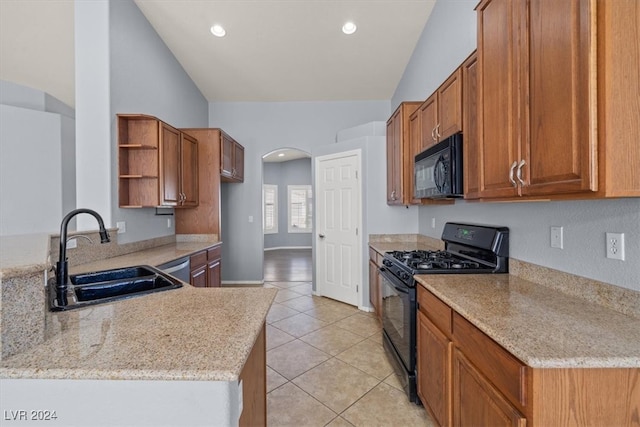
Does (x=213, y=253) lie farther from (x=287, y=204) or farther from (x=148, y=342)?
(x=287, y=204)

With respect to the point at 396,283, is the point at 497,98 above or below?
above

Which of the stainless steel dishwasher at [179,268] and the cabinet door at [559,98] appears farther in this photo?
the stainless steel dishwasher at [179,268]

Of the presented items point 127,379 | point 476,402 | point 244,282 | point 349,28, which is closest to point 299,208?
point 244,282

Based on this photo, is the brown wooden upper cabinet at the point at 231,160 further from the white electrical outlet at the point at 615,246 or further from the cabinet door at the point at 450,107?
the white electrical outlet at the point at 615,246

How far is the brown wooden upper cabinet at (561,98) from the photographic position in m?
0.89

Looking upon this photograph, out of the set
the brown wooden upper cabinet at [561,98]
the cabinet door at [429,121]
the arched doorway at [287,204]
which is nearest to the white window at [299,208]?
the arched doorway at [287,204]

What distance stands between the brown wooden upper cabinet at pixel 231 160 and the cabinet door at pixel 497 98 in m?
3.36

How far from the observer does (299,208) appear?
9.77 metres

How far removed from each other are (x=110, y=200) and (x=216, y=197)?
1440 millimetres

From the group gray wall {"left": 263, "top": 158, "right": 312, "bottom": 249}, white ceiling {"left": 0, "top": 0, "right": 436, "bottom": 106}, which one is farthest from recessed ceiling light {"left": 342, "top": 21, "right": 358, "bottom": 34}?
gray wall {"left": 263, "top": 158, "right": 312, "bottom": 249}

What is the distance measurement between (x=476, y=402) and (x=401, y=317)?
0.93m

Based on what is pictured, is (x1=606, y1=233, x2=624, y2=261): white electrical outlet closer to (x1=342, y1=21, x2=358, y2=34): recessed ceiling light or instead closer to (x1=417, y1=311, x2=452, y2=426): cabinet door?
(x1=417, y1=311, x2=452, y2=426): cabinet door

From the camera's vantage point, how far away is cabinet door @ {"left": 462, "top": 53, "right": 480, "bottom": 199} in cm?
175

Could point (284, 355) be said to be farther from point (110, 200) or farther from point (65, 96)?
point (65, 96)
